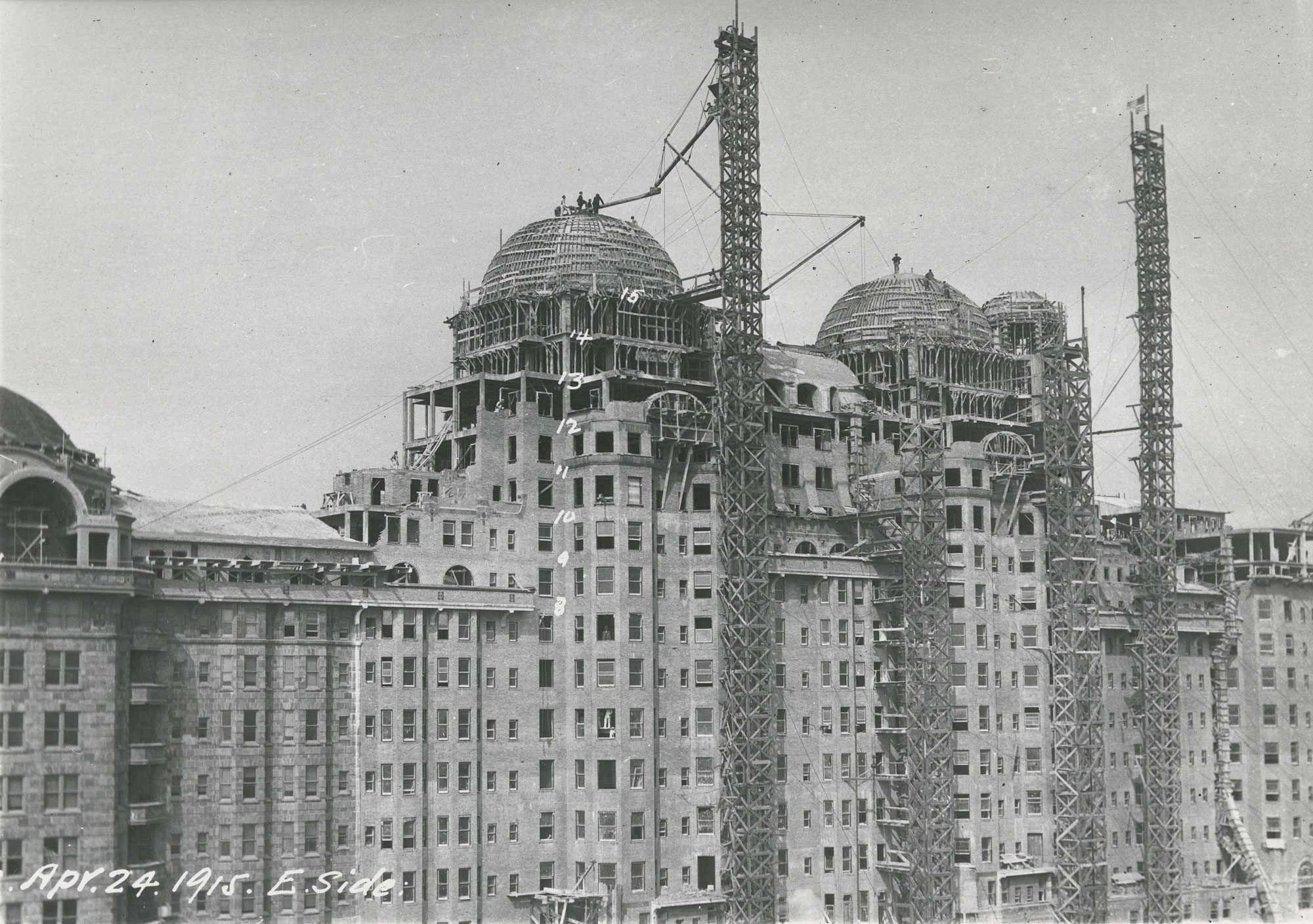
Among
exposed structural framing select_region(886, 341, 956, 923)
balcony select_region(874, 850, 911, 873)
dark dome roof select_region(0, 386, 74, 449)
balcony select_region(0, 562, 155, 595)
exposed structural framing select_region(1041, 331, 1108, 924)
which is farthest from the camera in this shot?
exposed structural framing select_region(1041, 331, 1108, 924)

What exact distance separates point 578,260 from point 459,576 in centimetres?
2879

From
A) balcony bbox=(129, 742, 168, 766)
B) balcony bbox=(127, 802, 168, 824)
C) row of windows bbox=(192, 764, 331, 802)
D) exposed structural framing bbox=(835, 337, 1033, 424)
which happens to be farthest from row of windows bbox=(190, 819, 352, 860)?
exposed structural framing bbox=(835, 337, 1033, 424)

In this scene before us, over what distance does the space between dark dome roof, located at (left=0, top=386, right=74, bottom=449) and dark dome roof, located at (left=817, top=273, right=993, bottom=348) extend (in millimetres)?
75831

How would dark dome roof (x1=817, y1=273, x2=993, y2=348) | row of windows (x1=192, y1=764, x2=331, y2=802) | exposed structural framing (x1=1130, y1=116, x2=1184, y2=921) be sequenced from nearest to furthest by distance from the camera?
row of windows (x1=192, y1=764, x2=331, y2=802), exposed structural framing (x1=1130, y1=116, x2=1184, y2=921), dark dome roof (x1=817, y1=273, x2=993, y2=348)

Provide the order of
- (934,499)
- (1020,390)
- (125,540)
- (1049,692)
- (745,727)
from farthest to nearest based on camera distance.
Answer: (1020,390), (1049,692), (934,499), (745,727), (125,540)

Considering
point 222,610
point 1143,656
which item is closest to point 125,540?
point 222,610

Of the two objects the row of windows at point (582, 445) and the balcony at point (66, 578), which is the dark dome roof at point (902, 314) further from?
the balcony at point (66, 578)

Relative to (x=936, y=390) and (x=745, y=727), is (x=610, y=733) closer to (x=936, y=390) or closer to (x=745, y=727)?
(x=745, y=727)

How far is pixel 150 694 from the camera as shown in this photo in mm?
104250

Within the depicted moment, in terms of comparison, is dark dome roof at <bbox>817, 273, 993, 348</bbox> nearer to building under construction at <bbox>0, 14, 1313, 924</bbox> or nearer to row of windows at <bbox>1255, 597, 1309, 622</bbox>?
building under construction at <bbox>0, 14, 1313, 924</bbox>

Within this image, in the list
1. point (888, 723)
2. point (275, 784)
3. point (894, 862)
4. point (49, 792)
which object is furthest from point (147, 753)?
point (894, 862)

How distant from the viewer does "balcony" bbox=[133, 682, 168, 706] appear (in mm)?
103625

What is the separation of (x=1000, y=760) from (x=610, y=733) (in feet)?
116

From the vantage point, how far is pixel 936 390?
149250 millimetres
